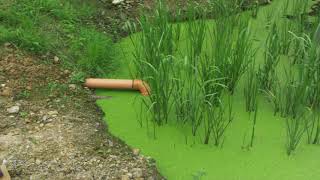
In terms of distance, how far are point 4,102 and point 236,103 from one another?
119cm

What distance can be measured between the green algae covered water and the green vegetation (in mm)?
350

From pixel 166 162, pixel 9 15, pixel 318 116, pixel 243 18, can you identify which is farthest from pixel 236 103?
pixel 9 15

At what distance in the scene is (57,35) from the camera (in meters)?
3.30

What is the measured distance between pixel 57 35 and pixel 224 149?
1294 mm

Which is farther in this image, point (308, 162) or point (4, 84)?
point (4, 84)

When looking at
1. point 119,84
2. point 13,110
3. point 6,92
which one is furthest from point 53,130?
point 119,84

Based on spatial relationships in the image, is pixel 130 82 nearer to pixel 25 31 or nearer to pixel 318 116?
pixel 25 31

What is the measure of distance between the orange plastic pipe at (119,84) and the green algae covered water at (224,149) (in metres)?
0.08

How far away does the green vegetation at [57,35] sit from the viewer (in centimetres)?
315

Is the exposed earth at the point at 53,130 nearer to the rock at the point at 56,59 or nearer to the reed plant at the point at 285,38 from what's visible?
the rock at the point at 56,59

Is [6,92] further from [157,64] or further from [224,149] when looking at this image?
[224,149]

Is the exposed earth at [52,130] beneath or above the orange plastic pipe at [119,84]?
beneath

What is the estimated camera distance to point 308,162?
100 inches

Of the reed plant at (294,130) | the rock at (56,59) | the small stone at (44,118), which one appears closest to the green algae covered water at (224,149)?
the reed plant at (294,130)
